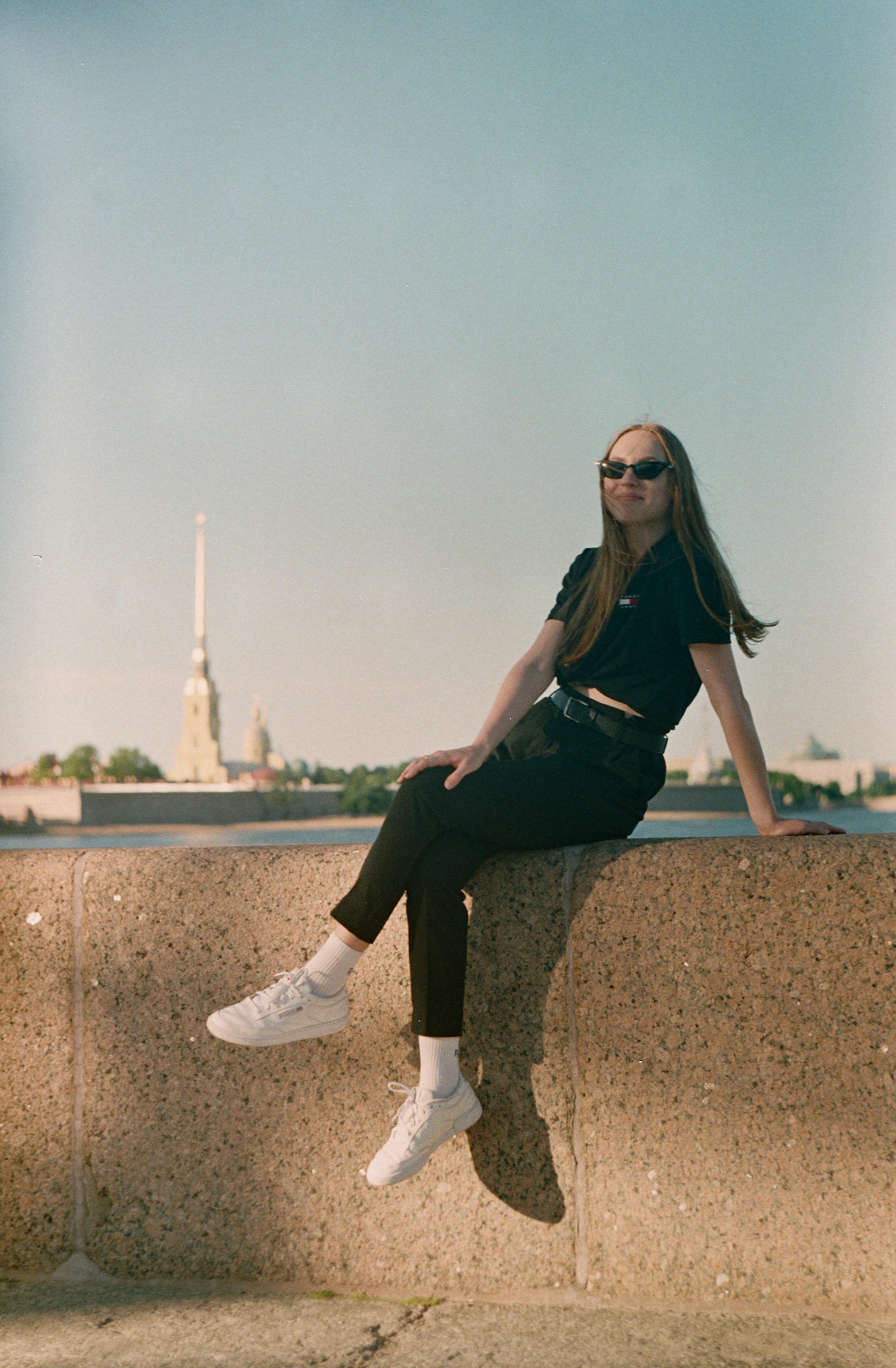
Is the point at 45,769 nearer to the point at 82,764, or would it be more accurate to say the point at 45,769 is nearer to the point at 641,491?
the point at 82,764

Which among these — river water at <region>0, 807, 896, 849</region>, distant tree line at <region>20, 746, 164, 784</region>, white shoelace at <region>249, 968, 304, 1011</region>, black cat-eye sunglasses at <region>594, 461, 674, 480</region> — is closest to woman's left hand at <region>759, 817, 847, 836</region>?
black cat-eye sunglasses at <region>594, 461, 674, 480</region>

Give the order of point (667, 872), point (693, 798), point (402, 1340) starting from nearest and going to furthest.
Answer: point (402, 1340) < point (667, 872) < point (693, 798)

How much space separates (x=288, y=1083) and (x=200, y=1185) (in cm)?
30

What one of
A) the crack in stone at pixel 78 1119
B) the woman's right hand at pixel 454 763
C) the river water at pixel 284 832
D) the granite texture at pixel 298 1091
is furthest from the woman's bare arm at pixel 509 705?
the river water at pixel 284 832

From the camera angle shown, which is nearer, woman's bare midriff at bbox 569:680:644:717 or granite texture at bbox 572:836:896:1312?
granite texture at bbox 572:836:896:1312

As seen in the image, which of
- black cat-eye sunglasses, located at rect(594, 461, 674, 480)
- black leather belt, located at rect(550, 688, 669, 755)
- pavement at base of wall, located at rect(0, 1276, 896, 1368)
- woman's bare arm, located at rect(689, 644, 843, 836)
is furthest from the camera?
black cat-eye sunglasses, located at rect(594, 461, 674, 480)

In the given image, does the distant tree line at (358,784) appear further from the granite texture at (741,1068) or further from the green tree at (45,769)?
the granite texture at (741,1068)

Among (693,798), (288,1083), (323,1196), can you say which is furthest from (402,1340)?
(693,798)

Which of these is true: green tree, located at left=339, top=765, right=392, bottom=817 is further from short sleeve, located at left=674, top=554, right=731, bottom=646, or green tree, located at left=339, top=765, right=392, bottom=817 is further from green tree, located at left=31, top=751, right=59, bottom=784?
short sleeve, located at left=674, top=554, right=731, bottom=646

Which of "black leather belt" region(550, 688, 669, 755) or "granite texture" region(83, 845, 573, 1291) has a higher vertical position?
"black leather belt" region(550, 688, 669, 755)

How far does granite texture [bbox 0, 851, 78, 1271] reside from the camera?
8.57ft

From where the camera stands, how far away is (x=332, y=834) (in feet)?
313

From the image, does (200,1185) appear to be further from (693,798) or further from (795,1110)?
(693,798)

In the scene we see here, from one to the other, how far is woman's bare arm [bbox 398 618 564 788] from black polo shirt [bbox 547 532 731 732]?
0.30 ft
